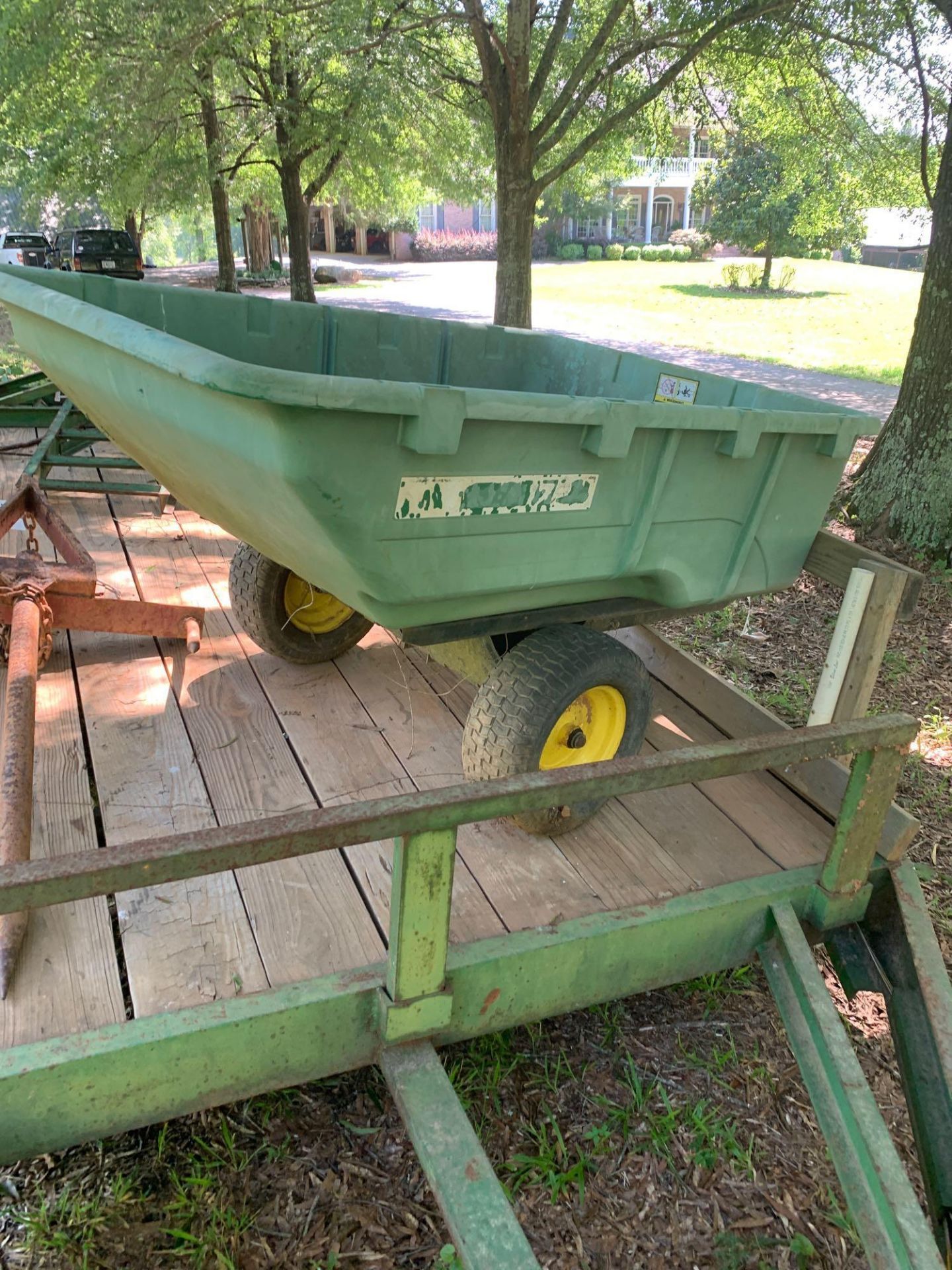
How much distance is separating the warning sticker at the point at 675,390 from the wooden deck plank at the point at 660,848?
1305 mm

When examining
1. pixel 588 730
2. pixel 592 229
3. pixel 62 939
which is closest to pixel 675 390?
pixel 588 730

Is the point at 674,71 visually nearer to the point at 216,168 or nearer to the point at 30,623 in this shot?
the point at 30,623

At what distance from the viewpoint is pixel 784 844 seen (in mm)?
2717

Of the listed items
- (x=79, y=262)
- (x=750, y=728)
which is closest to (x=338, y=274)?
(x=79, y=262)

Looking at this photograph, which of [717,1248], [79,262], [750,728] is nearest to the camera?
[717,1248]

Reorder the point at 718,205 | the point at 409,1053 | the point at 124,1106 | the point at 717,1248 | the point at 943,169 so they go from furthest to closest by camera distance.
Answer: the point at 718,205 < the point at 943,169 < the point at 717,1248 < the point at 409,1053 < the point at 124,1106

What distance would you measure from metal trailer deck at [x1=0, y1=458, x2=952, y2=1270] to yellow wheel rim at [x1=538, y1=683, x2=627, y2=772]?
190 millimetres

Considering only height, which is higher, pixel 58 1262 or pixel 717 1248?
pixel 58 1262

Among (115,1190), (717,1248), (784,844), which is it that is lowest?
(717,1248)

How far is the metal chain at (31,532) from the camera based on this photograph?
3306mm

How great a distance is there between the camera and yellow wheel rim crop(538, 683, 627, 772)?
2629mm

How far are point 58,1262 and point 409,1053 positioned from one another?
0.76 m

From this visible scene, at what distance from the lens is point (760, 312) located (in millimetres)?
22547

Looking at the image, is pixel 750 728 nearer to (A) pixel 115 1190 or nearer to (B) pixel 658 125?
(A) pixel 115 1190
